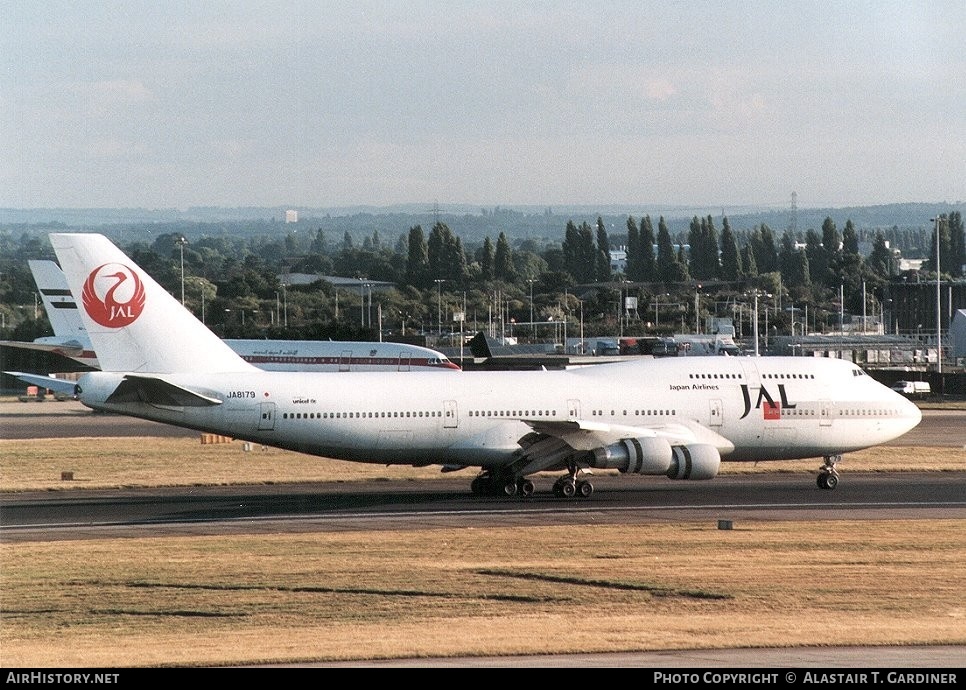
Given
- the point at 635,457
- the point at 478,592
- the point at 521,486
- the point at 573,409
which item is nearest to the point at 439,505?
the point at 521,486

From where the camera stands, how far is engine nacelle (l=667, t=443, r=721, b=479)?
49000 mm

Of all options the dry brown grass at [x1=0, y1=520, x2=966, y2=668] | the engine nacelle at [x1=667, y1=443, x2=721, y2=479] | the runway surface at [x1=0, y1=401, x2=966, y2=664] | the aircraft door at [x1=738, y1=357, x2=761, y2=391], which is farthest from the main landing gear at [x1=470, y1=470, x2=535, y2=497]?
the aircraft door at [x1=738, y1=357, x2=761, y2=391]

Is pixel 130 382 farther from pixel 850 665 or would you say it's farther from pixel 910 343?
pixel 910 343

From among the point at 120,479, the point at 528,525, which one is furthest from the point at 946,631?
the point at 120,479

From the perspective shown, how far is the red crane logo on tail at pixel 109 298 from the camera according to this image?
47188 mm

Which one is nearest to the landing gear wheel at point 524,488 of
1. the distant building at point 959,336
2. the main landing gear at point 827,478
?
the main landing gear at point 827,478

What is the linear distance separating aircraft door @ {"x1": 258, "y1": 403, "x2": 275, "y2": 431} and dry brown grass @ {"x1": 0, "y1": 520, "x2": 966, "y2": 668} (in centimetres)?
832

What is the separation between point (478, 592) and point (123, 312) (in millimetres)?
20784

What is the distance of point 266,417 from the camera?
1901 inches

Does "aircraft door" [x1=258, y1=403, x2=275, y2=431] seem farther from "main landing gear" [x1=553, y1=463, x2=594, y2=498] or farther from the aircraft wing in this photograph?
"main landing gear" [x1=553, y1=463, x2=594, y2=498]

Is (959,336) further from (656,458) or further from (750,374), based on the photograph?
(656,458)

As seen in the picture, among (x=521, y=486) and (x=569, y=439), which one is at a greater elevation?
(x=569, y=439)

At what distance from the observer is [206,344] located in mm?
48750
